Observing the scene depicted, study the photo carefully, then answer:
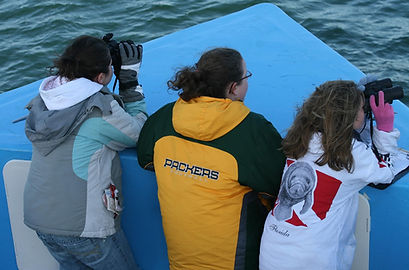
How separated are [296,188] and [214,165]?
313 mm

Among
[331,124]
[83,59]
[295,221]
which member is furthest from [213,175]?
[83,59]

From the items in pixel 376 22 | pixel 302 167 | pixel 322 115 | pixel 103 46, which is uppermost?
pixel 103 46

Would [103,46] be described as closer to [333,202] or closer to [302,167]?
[302,167]

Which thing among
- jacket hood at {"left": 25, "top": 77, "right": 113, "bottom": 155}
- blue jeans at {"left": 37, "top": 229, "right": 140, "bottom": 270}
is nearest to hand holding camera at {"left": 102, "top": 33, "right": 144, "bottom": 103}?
jacket hood at {"left": 25, "top": 77, "right": 113, "bottom": 155}

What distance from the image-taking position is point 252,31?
12.1ft

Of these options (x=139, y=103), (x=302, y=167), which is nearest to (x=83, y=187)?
(x=139, y=103)

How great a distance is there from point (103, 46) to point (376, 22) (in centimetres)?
499

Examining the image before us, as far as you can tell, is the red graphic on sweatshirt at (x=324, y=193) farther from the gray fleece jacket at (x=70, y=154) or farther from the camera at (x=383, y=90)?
the gray fleece jacket at (x=70, y=154)

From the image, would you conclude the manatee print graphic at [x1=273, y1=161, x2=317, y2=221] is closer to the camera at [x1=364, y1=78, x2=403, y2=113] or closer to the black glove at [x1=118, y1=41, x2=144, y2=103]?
the camera at [x1=364, y1=78, x2=403, y2=113]

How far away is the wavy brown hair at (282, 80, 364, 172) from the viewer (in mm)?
1801

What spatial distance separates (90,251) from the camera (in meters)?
2.13

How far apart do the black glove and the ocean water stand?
11.5 feet

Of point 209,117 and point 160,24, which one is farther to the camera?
point 160,24

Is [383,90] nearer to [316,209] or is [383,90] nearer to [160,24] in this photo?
[316,209]
